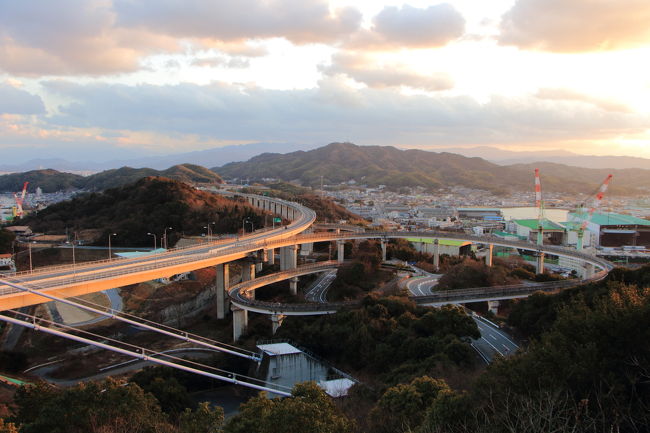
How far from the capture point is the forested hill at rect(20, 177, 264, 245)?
58250mm

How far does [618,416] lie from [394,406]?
6.36m

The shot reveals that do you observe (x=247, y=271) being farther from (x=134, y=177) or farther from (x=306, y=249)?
(x=134, y=177)

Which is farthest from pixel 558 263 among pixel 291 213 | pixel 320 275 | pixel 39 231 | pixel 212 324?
pixel 39 231

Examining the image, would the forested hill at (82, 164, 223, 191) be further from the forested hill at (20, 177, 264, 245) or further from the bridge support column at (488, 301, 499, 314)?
the bridge support column at (488, 301, 499, 314)

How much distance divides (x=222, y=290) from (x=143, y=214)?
28.4 m

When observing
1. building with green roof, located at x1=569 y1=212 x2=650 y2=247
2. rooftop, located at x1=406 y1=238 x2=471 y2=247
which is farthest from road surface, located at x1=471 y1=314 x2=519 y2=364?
building with green roof, located at x1=569 y1=212 x2=650 y2=247

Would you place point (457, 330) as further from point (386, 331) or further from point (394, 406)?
point (394, 406)

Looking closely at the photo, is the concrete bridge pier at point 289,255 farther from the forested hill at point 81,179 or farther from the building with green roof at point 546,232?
the forested hill at point 81,179

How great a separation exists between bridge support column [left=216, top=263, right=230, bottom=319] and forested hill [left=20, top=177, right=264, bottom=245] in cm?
2151

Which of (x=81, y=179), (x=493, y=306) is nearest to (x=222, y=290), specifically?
(x=493, y=306)

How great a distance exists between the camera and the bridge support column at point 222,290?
37.9 meters

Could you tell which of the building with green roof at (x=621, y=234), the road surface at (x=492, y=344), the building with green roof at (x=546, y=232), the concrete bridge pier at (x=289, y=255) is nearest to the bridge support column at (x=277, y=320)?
the road surface at (x=492, y=344)

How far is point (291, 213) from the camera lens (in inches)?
3034

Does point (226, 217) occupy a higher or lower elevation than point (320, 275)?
higher
